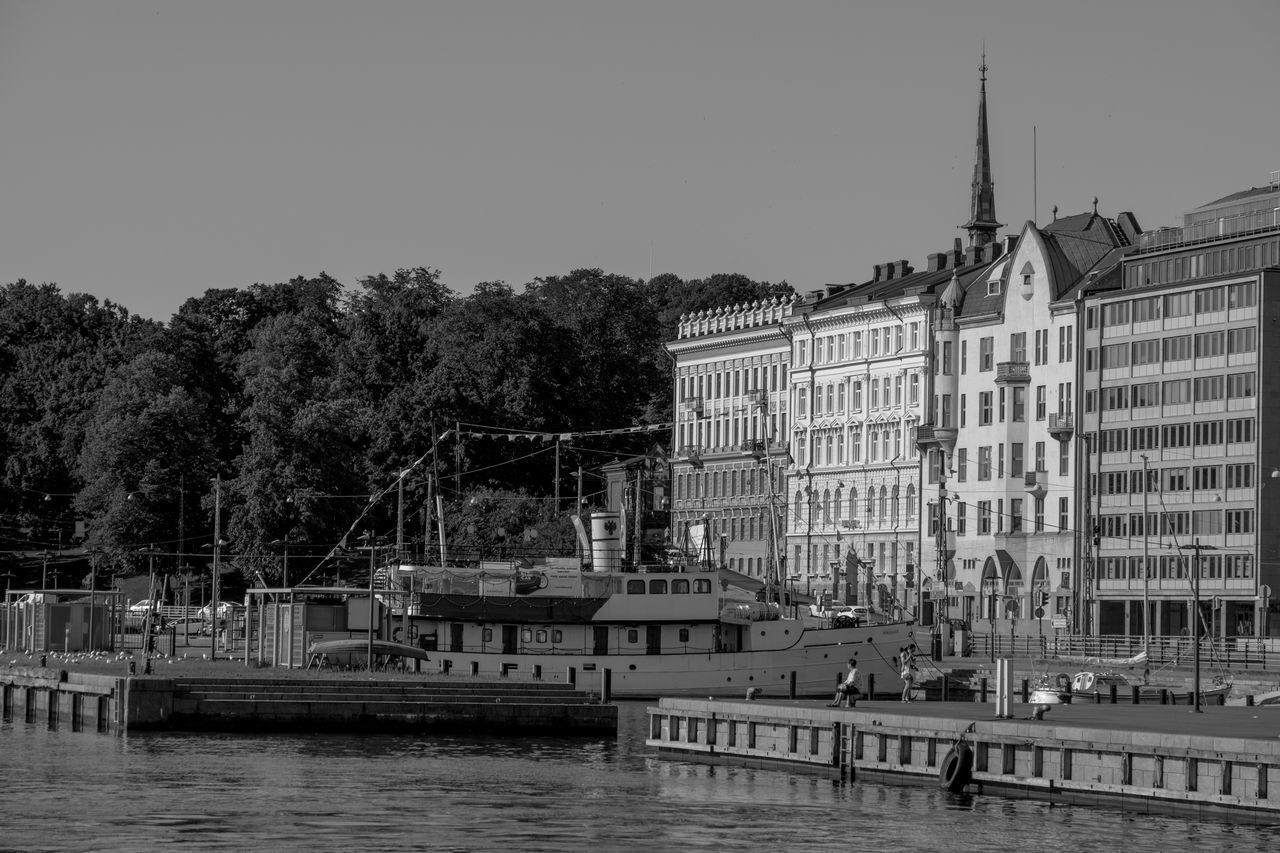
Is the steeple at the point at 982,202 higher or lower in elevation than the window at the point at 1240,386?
higher

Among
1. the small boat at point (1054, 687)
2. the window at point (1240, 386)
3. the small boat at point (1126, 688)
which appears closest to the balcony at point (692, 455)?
the window at point (1240, 386)

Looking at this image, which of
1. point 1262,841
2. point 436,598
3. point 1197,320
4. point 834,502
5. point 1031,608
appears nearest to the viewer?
point 1262,841

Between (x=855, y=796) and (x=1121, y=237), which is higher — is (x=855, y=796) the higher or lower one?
the lower one

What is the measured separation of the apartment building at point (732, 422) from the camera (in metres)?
147

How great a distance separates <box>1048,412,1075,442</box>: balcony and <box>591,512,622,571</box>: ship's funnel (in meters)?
42.2

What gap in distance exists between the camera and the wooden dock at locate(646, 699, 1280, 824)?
45.8 m

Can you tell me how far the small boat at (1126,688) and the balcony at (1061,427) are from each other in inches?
1481

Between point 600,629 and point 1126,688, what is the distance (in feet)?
58.5

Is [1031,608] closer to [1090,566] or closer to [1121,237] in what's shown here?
[1090,566]

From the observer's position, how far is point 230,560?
438ft

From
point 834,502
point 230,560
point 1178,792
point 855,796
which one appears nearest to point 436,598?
point 855,796

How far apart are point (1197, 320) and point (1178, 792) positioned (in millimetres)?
70765

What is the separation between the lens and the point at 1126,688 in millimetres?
82812

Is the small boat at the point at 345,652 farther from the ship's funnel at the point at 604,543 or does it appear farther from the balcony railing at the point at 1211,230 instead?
the balcony railing at the point at 1211,230
